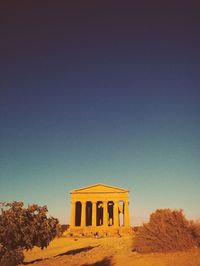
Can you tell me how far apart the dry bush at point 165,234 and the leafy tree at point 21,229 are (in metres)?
9.15

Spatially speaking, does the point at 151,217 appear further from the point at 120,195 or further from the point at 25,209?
the point at 120,195

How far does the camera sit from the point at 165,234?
17.8 meters

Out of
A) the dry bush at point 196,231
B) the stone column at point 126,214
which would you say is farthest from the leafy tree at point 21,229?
the stone column at point 126,214

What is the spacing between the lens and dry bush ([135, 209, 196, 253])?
17453mm

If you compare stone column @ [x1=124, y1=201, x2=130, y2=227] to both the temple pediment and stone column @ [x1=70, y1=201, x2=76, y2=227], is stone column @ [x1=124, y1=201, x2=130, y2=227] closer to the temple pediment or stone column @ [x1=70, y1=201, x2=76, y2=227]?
the temple pediment

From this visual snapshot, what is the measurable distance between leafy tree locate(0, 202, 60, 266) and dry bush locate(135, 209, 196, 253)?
30.0 feet

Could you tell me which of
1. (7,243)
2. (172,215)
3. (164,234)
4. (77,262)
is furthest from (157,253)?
(7,243)

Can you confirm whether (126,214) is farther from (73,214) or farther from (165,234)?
(165,234)

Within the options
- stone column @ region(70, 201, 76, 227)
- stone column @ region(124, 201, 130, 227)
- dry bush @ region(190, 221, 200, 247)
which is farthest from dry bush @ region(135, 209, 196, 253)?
stone column @ region(124, 201, 130, 227)

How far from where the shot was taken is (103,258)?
20.1m

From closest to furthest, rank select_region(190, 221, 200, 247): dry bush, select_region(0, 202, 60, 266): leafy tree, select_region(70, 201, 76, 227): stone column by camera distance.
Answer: select_region(190, 221, 200, 247): dry bush
select_region(0, 202, 60, 266): leafy tree
select_region(70, 201, 76, 227): stone column

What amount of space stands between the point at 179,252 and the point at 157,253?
4.61 ft

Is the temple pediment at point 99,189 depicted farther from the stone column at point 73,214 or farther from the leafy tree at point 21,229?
the leafy tree at point 21,229

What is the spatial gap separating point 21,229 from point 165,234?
12127 millimetres
